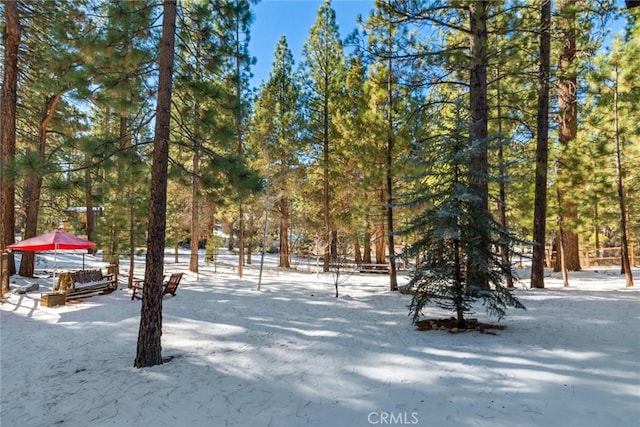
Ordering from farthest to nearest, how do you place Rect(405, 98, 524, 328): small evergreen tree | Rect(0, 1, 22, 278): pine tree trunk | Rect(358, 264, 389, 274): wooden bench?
Rect(358, 264, 389, 274): wooden bench < Rect(0, 1, 22, 278): pine tree trunk < Rect(405, 98, 524, 328): small evergreen tree

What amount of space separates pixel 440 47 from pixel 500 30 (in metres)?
1.45

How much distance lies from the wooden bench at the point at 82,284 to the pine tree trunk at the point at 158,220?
6.21 metres

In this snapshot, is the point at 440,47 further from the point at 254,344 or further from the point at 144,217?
the point at 144,217

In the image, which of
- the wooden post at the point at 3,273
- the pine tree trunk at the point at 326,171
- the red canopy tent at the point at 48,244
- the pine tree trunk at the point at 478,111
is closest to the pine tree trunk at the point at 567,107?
the pine tree trunk at the point at 478,111

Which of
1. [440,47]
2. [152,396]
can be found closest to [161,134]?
[152,396]

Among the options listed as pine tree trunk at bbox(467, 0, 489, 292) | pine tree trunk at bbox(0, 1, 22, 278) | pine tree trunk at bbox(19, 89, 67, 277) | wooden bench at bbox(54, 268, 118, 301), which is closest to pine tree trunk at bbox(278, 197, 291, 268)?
wooden bench at bbox(54, 268, 118, 301)

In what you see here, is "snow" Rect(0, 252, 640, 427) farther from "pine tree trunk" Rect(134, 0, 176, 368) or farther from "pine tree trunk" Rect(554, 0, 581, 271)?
"pine tree trunk" Rect(554, 0, 581, 271)

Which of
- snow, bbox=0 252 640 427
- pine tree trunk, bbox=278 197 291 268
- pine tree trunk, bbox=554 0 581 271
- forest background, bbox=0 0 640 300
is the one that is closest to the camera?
snow, bbox=0 252 640 427

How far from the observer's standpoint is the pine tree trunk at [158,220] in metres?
4.87

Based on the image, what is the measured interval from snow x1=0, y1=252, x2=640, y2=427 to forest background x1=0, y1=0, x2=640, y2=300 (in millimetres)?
1986

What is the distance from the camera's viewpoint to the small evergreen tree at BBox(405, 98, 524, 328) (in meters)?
5.19

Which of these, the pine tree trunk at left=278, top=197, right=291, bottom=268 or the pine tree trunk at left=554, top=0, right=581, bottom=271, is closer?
the pine tree trunk at left=554, top=0, right=581, bottom=271

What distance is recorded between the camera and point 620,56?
8766mm

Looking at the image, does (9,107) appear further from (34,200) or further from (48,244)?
(48,244)
